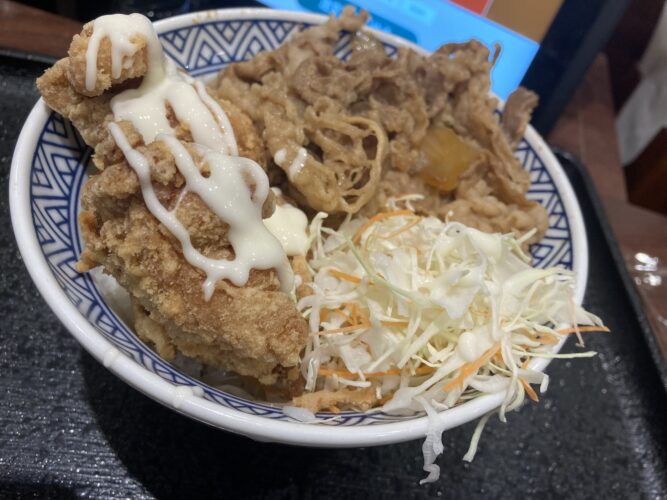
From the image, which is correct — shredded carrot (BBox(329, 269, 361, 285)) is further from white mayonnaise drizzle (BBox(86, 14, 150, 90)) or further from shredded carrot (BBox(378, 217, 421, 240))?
white mayonnaise drizzle (BBox(86, 14, 150, 90))

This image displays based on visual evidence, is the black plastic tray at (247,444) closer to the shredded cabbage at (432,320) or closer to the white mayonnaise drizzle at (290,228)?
the shredded cabbage at (432,320)

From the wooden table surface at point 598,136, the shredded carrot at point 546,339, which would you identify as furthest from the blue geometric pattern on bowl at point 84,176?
the wooden table surface at point 598,136

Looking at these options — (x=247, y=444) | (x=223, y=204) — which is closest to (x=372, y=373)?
(x=247, y=444)

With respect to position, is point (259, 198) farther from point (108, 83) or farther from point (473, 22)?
point (473, 22)

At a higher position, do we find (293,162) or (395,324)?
(293,162)

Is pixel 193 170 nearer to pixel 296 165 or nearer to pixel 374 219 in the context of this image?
pixel 296 165
